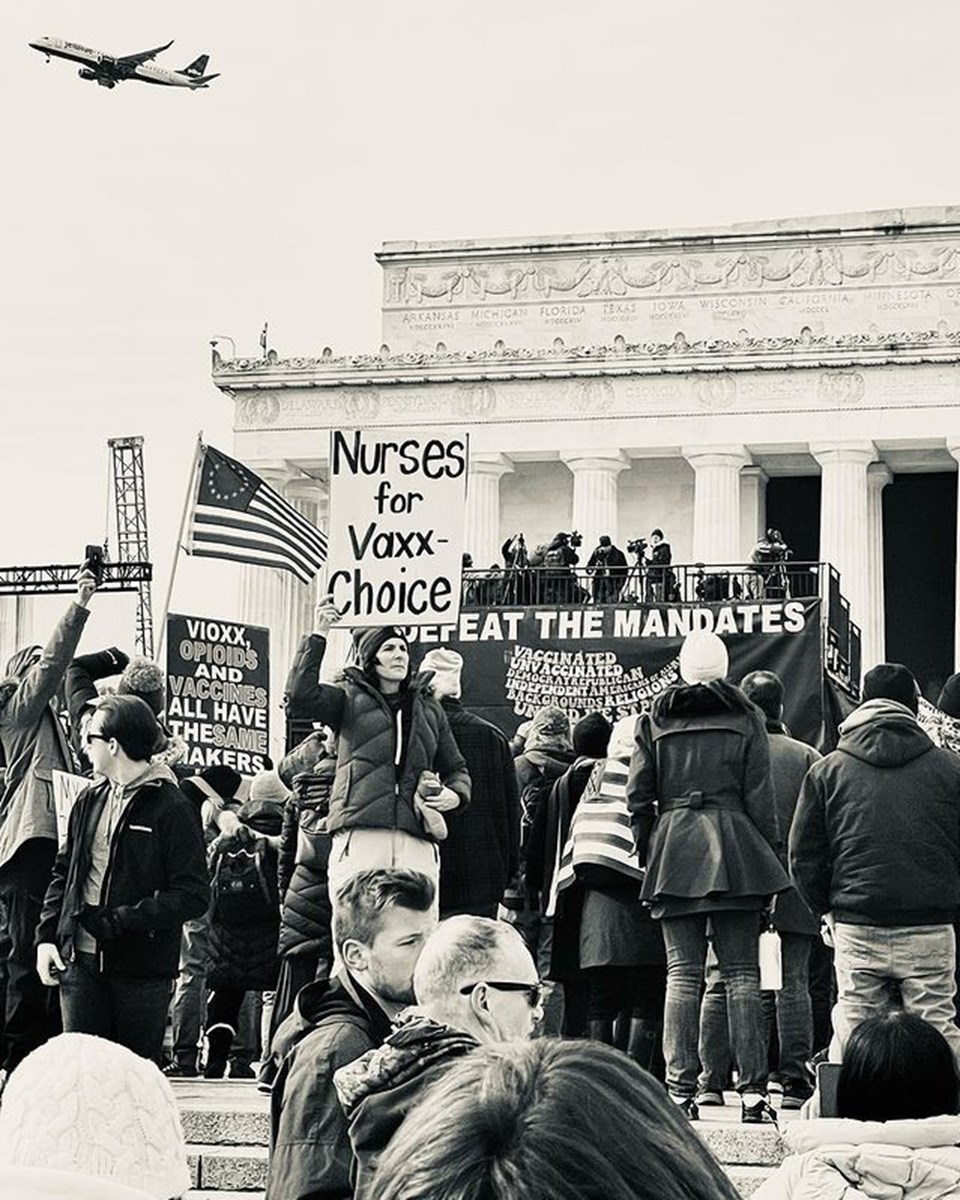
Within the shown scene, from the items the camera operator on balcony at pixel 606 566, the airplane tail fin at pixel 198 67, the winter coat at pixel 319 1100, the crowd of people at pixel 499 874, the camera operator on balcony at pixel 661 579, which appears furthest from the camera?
the airplane tail fin at pixel 198 67

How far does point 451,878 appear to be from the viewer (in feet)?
32.2

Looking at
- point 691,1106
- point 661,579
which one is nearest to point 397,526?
point 691,1106

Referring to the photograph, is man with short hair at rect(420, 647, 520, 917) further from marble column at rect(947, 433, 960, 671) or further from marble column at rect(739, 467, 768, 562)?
marble column at rect(739, 467, 768, 562)

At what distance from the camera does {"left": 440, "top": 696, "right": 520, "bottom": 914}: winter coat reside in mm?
9789

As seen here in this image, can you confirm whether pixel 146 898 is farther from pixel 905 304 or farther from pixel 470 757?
pixel 905 304

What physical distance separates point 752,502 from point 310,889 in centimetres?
3949

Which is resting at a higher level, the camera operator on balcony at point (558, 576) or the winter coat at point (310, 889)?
the camera operator on balcony at point (558, 576)

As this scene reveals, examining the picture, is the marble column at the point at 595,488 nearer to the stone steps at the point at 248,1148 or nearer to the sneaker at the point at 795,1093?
the sneaker at the point at 795,1093

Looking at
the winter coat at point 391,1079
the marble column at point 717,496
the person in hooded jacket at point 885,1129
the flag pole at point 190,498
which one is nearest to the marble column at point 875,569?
the marble column at point 717,496

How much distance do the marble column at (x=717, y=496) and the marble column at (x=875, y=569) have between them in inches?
101

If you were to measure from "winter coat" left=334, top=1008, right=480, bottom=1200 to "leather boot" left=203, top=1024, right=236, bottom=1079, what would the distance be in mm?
7137

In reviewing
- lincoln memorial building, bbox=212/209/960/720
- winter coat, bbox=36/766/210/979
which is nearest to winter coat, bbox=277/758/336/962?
winter coat, bbox=36/766/210/979

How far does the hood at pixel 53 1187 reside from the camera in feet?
8.09

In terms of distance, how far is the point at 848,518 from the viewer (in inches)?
1783
